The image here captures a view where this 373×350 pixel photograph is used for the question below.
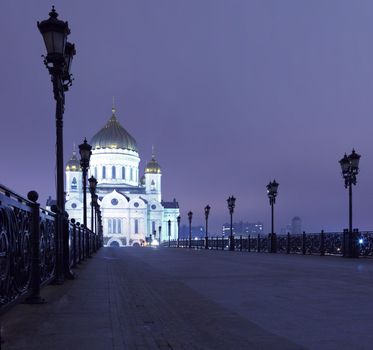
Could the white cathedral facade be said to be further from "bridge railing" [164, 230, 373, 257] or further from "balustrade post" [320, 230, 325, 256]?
"balustrade post" [320, 230, 325, 256]

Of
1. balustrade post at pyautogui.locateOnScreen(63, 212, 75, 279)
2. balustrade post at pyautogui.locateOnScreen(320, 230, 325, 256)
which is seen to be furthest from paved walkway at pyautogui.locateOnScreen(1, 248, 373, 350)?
balustrade post at pyautogui.locateOnScreen(320, 230, 325, 256)

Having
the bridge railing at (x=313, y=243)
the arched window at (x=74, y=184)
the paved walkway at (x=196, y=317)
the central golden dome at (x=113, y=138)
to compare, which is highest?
the central golden dome at (x=113, y=138)

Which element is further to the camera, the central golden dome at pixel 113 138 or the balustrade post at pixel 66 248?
the central golden dome at pixel 113 138

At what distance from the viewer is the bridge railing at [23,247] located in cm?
607

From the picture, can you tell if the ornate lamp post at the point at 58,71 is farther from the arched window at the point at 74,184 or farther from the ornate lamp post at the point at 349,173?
the arched window at the point at 74,184

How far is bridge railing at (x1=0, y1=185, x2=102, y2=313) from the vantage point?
607 cm

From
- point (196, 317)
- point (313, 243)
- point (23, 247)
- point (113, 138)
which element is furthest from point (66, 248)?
point (113, 138)

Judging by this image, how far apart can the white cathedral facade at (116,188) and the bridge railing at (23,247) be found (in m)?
121

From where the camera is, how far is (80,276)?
1365 centimetres

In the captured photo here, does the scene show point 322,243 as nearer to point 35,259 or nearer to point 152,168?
point 35,259

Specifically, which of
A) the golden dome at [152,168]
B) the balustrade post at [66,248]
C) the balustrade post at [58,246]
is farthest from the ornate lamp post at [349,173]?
the golden dome at [152,168]

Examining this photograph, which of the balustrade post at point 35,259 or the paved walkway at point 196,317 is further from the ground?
the balustrade post at point 35,259

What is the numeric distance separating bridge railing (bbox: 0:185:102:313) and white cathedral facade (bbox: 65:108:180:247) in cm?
12078

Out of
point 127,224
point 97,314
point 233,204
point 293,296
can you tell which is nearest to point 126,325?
point 97,314
